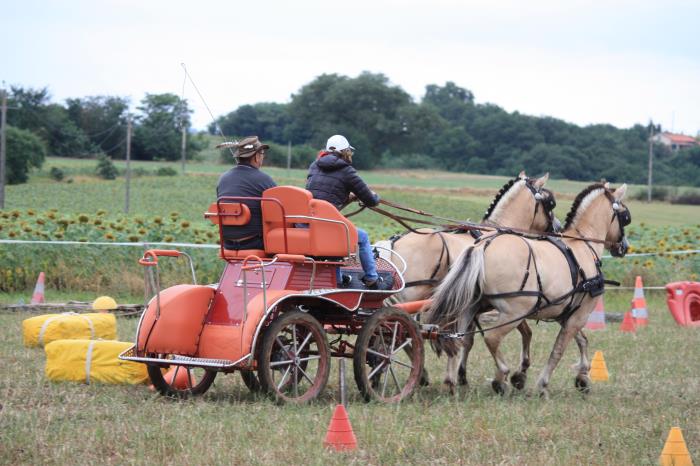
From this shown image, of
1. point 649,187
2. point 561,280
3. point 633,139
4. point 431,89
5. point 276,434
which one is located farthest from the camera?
point 431,89

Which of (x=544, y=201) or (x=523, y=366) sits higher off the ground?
(x=544, y=201)

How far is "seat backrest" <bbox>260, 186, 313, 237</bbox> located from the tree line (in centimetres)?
4753

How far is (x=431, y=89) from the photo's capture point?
310ft

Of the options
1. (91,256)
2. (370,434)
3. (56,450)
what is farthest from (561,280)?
(91,256)

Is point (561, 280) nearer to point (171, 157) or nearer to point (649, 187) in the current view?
point (649, 187)

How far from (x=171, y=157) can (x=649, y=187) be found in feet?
90.2

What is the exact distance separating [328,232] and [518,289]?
2063 millimetres

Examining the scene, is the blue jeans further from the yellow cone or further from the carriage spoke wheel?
the yellow cone

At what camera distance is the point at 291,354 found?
7.97 meters

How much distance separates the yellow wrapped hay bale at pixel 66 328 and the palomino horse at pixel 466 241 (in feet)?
10.8

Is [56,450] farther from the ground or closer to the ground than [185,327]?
closer to the ground

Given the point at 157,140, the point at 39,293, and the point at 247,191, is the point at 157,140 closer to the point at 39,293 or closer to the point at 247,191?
the point at 39,293

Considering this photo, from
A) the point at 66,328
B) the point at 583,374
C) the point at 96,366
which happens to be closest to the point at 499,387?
the point at 583,374

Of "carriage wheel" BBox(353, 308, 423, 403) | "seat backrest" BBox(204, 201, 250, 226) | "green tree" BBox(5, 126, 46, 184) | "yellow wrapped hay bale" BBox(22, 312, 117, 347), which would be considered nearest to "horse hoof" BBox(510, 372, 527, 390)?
"carriage wheel" BBox(353, 308, 423, 403)
